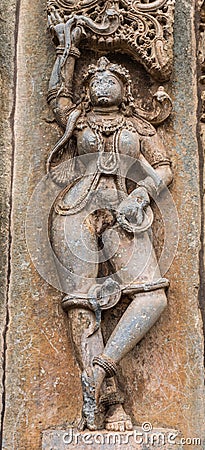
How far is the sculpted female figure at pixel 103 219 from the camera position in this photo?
3666 mm

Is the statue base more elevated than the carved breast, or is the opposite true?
the carved breast

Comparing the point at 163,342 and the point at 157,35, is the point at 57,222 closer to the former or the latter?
the point at 163,342

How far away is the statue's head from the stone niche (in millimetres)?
210

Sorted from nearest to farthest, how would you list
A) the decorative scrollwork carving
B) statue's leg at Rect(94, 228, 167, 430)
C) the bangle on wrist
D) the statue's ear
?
1. statue's leg at Rect(94, 228, 167, 430)
2. the bangle on wrist
3. the statue's ear
4. the decorative scrollwork carving

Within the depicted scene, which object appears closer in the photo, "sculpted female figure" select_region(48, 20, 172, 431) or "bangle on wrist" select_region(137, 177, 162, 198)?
"sculpted female figure" select_region(48, 20, 172, 431)

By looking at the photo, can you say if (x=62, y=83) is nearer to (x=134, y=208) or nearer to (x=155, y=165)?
(x=155, y=165)

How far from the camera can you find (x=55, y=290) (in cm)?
396

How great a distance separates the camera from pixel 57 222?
13.0 ft

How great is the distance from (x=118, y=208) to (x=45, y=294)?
569 mm

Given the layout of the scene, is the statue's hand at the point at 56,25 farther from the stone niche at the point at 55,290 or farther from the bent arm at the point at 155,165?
the bent arm at the point at 155,165

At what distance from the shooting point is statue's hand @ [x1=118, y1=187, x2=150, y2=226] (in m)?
3.88

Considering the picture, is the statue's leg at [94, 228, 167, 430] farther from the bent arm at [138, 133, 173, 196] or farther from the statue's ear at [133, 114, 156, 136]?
the statue's ear at [133, 114, 156, 136]

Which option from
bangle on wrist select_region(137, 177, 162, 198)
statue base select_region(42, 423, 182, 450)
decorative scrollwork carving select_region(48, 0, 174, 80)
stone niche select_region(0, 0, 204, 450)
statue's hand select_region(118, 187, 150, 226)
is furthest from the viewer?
decorative scrollwork carving select_region(48, 0, 174, 80)

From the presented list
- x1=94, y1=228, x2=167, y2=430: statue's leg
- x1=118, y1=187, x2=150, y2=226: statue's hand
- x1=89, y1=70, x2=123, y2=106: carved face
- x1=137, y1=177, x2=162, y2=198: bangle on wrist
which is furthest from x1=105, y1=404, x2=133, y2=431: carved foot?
x1=89, y1=70, x2=123, y2=106: carved face
